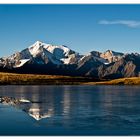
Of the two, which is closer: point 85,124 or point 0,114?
point 85,124

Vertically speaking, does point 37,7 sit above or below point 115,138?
above

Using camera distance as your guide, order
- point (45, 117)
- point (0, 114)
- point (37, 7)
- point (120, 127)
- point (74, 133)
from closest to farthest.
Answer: point (74, 133) < point (120, 127) < point (37, 7) < point (45, 117) < point (0, 114)

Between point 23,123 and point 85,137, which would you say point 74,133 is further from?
point 23,123

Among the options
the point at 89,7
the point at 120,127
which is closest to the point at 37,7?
the point at 89,7

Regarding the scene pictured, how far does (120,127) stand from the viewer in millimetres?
30109

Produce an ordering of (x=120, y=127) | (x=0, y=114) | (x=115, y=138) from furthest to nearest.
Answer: (x=0, y=114), (x=120, y=127), (x=115, y=138)

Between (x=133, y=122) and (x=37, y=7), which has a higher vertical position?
(x=37, y=7)

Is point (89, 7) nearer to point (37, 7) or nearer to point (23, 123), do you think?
point (37, 7)

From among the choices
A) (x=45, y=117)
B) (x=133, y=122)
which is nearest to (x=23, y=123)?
(x=45, y=117)

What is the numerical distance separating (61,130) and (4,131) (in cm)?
383

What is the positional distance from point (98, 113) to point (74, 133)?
1178 cm

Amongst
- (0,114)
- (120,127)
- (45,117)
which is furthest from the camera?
(0,114)

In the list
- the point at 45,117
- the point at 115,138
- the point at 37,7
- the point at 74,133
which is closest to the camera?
the point at 115,138

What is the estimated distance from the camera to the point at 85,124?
3116cm
